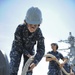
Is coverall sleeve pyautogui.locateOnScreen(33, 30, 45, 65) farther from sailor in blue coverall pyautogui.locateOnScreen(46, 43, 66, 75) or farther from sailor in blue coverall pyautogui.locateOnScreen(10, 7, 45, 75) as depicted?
sailor in blue coverall pyautogui.locateOnScreen(46, 43, 66, 75)

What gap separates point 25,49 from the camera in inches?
134

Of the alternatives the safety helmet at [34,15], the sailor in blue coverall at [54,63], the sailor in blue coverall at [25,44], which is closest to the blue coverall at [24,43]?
the sailor in blue coverall at [25,44]

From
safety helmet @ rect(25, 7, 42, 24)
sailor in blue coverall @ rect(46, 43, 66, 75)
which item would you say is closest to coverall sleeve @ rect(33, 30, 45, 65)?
safety helmet @ rect(25, 7, 42, 24)

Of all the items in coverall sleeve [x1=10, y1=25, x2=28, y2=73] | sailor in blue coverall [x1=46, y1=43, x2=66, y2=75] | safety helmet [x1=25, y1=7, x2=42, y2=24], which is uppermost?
safety helmet [x1=25, y1=7, x2=42, y2=24]

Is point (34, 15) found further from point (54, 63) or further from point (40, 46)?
point (54, 63)

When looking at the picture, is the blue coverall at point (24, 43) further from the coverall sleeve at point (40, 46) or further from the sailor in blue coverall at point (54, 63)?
the sailor in blue coverall at point (54, 63)

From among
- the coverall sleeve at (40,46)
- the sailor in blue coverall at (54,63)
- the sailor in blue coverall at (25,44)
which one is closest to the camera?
the sailor in blue coverall at (25,44)

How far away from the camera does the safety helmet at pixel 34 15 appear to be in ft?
8.73

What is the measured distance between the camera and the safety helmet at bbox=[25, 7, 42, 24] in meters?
2.66

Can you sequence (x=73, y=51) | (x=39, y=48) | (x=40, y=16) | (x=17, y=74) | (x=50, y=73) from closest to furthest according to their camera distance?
(x=40, y=16) → (x=17, y=74) → (x=39, y=48) → (x=50, y=73) → (x=73, y=51)

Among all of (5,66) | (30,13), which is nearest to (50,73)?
(30,13)

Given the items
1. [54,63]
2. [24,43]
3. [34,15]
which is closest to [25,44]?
[24,43]

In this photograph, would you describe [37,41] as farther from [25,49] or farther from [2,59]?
[2,59]

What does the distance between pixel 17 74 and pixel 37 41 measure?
576 mm
